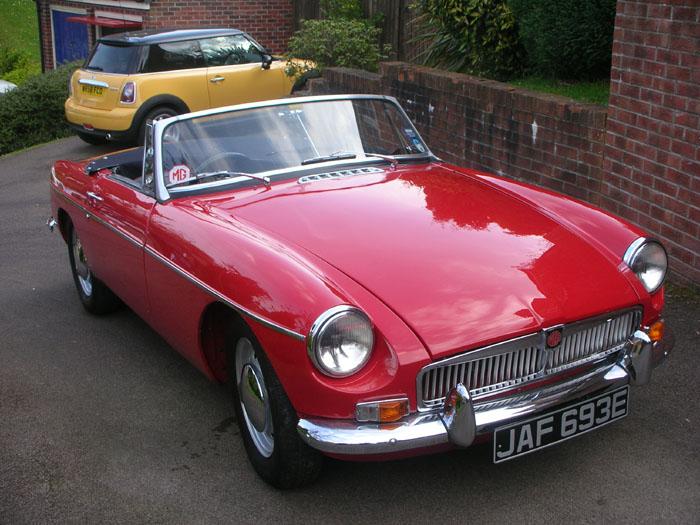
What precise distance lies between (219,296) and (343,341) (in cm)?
72

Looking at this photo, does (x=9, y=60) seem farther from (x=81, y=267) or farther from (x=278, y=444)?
(x=278, y=444)

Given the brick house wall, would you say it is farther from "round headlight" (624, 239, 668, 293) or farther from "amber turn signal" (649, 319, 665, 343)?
"amber turn signal" (649, 319, 665, 343)

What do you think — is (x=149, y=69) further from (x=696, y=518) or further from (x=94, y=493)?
(x=696, y=518)

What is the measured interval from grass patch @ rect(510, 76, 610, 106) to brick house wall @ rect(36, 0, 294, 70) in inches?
387

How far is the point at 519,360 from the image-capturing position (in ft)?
11.2

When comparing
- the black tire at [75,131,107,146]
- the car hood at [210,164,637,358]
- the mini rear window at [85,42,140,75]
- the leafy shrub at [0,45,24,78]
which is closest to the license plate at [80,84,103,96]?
the mini rear window at [85,42,140,75]

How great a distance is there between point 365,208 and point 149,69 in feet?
27.0

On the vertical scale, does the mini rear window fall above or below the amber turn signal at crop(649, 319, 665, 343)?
above

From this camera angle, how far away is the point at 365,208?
421 cm

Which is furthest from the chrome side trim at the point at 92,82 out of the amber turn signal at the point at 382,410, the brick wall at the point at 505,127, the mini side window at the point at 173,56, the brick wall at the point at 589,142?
→ the amber turn signal at the point at 382,410

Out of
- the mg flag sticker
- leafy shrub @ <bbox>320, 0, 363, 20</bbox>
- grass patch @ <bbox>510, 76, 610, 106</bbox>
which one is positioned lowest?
the mg flag sticker

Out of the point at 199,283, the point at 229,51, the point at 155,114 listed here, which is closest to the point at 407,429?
the point at 199,283

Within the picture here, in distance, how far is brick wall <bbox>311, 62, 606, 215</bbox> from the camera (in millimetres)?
6621

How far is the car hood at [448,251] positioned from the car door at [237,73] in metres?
7.91
